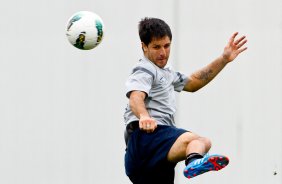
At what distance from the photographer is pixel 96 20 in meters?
6.88

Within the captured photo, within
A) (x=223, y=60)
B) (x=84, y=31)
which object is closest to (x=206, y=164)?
(x=223, y=60)

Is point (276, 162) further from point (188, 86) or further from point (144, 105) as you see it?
point (144, 105)

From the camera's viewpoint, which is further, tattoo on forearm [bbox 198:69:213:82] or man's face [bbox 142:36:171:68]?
tattoo on forearm [bbox 198:69:213:82]

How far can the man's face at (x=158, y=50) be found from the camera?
623cm

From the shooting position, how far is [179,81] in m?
6.62

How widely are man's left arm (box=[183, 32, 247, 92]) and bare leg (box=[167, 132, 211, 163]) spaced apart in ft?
2.72

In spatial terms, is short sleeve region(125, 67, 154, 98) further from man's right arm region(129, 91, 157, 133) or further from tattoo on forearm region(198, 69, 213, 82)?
tattoo on forearm region(198, 69, 213, 82)

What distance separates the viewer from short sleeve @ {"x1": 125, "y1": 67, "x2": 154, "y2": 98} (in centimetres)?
607

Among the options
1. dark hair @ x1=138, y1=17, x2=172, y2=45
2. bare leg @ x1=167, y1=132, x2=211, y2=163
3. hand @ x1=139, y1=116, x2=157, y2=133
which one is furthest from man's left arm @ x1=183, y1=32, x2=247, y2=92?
hand @ x1=139, y1=116, x2=157, y2=133

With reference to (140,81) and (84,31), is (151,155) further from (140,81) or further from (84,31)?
(84,31)

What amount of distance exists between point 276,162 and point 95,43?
4018 millimetres

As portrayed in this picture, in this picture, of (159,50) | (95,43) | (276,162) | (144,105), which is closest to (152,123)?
(144,105)

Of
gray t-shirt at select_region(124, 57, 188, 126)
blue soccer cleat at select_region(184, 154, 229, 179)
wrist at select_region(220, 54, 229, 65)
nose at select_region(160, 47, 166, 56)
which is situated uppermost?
nose at select_region(160, 47, 166, 56)

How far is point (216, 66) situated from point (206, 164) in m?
1.40
